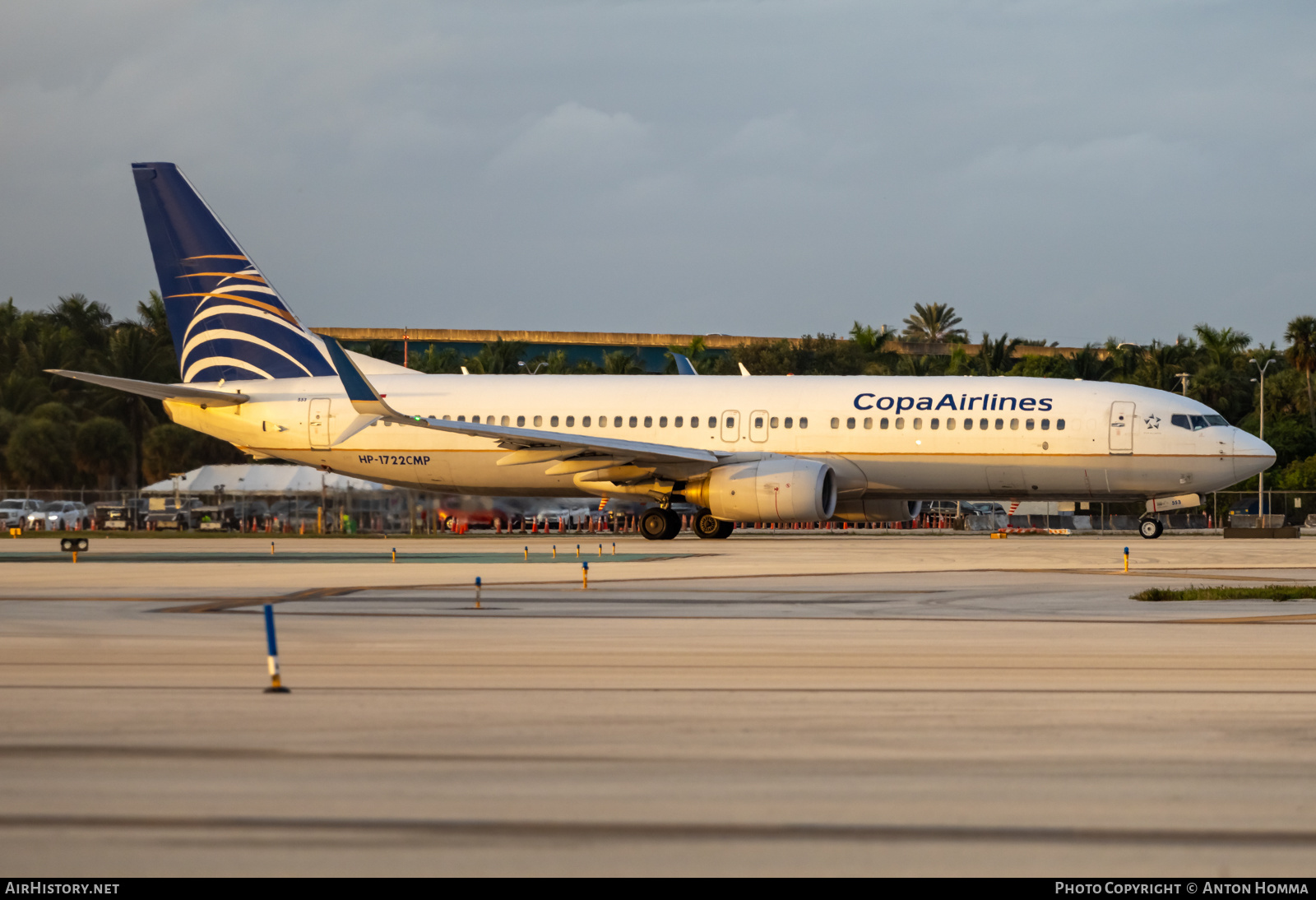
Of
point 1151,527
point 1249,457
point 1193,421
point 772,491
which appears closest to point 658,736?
point 772,491

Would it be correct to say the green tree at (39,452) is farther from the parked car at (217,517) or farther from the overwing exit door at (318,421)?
the overwing exit door at (318,421)

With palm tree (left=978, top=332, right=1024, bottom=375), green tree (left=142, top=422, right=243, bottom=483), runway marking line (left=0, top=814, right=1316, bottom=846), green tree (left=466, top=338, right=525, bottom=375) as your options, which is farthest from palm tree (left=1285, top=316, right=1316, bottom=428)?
runway marking line (left=0, top=814, right=1316, bottom=846)

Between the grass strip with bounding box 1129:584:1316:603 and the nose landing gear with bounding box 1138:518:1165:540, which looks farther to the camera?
the nose landing gear with bounding box 1138:518:1165:540

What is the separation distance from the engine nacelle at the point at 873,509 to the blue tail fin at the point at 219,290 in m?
14.6

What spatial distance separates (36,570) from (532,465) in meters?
14.0

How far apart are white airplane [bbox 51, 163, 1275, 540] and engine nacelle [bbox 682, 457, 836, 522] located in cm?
5

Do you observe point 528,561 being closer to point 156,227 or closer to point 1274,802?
point 156,227

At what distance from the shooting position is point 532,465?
3678 centimetres

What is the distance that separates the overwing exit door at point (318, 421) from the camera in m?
37.2

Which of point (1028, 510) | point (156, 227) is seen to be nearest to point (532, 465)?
point (156, 227)

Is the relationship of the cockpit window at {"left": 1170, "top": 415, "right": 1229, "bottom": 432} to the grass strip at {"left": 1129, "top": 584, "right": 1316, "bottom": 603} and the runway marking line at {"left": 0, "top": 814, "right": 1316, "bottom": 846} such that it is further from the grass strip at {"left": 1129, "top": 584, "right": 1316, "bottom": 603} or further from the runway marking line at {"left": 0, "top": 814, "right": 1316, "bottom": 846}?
the runway marking line at {"left": 0, "top": 814, "right": 1316, "bottom": 846}

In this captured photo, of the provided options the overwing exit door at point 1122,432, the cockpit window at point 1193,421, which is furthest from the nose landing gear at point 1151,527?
the overwing exit door at point 1122,432

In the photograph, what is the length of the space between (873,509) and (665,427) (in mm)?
6106

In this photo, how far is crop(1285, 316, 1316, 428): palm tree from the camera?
76.4 meters
